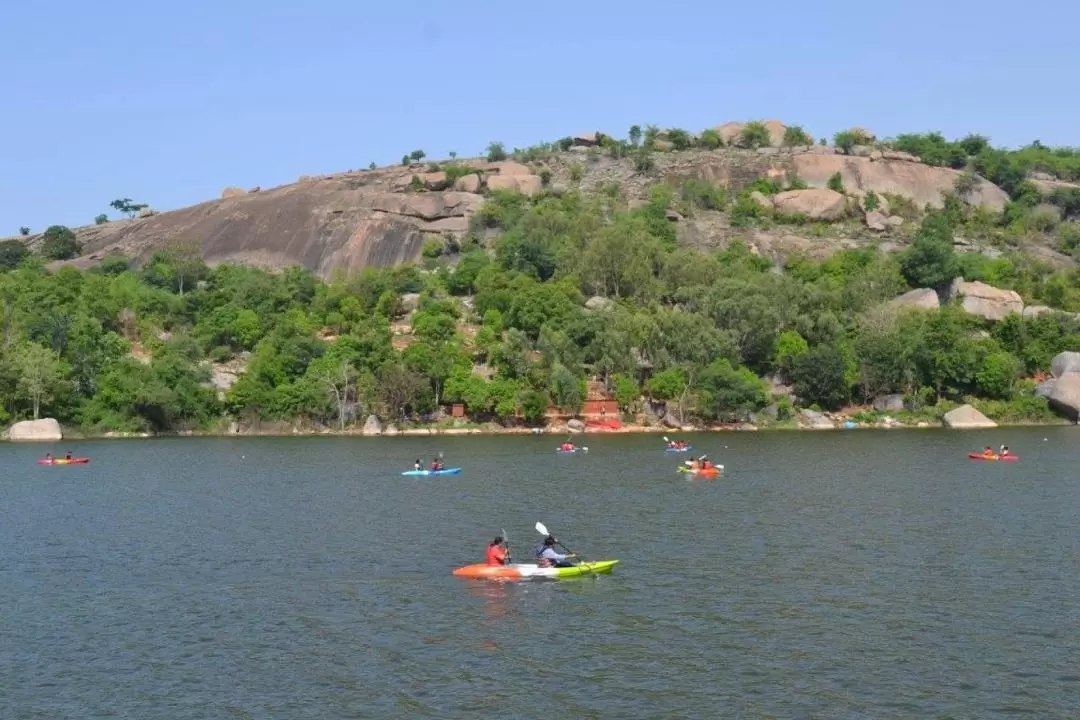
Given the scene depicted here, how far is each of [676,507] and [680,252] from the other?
7342 centimetres

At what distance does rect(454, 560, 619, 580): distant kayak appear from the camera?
3472 centimetres

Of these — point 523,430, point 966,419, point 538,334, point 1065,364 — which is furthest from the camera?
point 538,334

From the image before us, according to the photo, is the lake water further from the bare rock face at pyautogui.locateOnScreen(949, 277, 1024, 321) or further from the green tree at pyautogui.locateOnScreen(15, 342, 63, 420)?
the bare rock face at pyautogui.locateOnScreen(949, 277, 1024, 321)

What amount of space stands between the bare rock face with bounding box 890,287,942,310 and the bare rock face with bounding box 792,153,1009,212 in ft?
155

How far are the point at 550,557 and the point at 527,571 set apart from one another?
89cm

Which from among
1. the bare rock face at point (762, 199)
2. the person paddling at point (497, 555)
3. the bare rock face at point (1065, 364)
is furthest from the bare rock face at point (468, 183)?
the person paddling at point (497, 555)

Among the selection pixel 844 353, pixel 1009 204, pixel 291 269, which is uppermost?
pixel 1009 204

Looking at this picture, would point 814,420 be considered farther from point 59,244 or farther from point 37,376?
point 59,244

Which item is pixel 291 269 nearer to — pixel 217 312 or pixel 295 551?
pixel 217 312

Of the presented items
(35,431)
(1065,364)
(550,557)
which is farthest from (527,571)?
(1065,364)

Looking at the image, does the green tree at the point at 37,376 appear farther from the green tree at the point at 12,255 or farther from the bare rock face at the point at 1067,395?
the bare rock face at the point at 1067,395

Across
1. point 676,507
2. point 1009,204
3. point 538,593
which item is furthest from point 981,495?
point 1009,204

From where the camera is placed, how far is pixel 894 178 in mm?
162625

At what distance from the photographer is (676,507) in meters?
48.4
